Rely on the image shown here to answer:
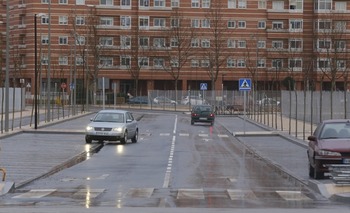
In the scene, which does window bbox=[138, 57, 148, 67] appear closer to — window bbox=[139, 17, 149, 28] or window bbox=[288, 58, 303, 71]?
window bbox=[139, 17, 149, 28]

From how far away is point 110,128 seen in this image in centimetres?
3494

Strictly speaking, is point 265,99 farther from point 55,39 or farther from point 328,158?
point 328,158

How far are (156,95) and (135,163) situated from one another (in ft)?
234

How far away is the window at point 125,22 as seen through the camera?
105500 mm

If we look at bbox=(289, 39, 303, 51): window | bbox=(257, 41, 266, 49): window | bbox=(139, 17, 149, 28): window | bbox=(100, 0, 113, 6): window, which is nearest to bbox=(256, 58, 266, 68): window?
bbox=(257, 41, 266, 49): window

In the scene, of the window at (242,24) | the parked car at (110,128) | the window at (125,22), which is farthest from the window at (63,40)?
the parked car at (110,128)

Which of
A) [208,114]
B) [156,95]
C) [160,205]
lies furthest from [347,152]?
[156,95]

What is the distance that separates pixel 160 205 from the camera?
14688 millimetres

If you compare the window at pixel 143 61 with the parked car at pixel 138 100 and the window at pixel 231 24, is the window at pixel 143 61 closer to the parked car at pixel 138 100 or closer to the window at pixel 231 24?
the parked car at pixel 138 100

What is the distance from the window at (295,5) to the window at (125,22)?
2377 centimetres

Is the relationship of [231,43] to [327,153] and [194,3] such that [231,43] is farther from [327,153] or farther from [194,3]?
[327,153]

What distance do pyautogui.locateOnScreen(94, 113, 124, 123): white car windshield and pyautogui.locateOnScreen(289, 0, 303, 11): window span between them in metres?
74.1

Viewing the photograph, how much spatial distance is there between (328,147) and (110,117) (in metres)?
18.4

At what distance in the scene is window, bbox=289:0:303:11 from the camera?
348ft
